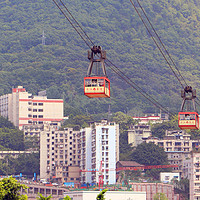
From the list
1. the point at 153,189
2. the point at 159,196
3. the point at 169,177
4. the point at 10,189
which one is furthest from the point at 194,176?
the point at 10,189

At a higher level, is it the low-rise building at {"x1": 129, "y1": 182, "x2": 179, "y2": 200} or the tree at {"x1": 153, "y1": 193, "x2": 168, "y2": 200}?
the low-rise building at {"x1": 129, "y1": 182, "x2": 179, "y2": 200}

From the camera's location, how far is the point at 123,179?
198 metres

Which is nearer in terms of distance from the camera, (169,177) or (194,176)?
(194,176)

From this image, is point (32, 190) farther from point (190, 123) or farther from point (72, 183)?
point (190, 123)

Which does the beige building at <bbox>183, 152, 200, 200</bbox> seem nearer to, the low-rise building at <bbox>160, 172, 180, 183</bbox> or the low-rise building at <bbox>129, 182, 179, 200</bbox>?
the low-rise building at <bbox>160, 172, 180, 183</bbox>

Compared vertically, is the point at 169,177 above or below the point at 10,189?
above

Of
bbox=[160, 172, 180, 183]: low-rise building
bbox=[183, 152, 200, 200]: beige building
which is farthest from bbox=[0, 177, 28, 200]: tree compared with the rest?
bbox=[160, 172, 180, 183]: low-rise building

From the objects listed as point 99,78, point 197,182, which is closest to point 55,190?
point 197,182

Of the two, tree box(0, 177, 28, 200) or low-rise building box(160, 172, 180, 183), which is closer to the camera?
tree box(0, 177, 28, 200)

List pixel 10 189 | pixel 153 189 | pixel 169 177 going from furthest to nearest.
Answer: pixel 169 177 → pixel 153 189 → pixel 10 189

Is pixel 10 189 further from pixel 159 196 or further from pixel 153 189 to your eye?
pixel 153 189

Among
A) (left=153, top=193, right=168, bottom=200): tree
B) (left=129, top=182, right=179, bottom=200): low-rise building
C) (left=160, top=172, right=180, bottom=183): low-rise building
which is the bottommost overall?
(left=153, top=193, right=168, bottom=200): tree

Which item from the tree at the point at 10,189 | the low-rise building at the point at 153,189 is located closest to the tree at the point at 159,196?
the low-rise building at the point at 153,189

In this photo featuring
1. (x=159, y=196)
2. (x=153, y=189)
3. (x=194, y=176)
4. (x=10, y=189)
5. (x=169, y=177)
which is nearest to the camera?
(x=10, y=189)
